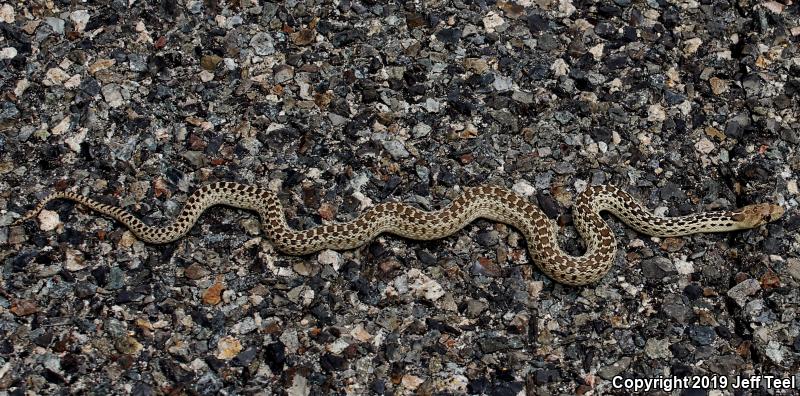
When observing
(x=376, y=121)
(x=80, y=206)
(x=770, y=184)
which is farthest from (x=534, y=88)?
(x=80, y=206)

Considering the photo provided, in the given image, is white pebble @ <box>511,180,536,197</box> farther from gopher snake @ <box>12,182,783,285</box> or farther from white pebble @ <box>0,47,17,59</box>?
white pebble @ <box>0,47,17,59</box>

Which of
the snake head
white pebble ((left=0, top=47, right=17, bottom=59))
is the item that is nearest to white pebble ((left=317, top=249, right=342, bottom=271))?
the snake head

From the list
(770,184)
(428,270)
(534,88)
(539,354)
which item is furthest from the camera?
(534,88)

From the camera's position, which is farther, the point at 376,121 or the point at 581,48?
the point at 581,48

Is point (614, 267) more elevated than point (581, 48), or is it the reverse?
point (581, 48)

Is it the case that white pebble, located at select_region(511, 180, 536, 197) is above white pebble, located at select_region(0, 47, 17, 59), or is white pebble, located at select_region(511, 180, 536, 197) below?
below

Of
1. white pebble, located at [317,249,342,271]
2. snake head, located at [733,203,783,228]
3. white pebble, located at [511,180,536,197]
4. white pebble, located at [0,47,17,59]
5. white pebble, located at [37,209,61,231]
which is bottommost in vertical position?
white pebble, located at [317,249,342,271]

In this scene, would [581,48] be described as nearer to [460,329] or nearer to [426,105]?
[426,105]

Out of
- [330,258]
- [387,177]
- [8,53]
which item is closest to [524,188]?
[387,177]
